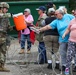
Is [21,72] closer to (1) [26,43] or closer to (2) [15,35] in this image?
(1) [26,43]

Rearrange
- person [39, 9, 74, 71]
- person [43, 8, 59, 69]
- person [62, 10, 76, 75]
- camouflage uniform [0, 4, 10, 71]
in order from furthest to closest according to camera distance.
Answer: person [43, 8, 59, 69] → camouflage uniform [0, 4, 10, 71] → person [39, 9, 74, 71] → person [62, 10, 76, 75]

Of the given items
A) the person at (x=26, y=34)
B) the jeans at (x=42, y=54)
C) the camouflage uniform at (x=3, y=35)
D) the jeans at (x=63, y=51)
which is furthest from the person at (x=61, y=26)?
the person at (x=26, y=34)

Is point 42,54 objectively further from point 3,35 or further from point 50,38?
point 3,35

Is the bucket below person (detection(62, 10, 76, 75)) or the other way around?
the other way around

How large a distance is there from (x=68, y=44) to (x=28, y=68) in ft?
5.22

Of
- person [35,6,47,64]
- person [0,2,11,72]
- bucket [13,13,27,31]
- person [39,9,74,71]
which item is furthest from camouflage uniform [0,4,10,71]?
person [35,6,47,64]

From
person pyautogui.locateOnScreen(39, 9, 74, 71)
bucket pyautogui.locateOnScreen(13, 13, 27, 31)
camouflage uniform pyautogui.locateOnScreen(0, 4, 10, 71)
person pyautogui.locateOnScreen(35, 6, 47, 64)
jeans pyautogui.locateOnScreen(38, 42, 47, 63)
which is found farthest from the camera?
jeans pyautogui.locateOnScreen(38, 42, 47, 63)

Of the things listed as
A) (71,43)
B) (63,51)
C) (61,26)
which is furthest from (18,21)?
(71,43)

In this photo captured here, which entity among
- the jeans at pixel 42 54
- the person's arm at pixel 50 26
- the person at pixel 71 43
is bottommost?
the jeans at pixel 42 54

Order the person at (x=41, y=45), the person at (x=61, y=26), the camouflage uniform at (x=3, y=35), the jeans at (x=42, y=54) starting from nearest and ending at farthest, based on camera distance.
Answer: the person at (x=61, y=26) → the camouflage uniform at (x=3, y=35) → the person at (x=41, y=45) → the jeans at (x=42, y=54)

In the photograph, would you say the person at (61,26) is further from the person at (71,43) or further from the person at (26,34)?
the person at (26,34)

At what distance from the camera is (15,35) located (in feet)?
47.2

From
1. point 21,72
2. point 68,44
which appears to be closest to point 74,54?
point 68,44

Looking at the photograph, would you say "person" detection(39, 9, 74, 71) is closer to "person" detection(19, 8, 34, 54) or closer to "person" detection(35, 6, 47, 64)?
"person" detection(35, 6, 47, 64)
